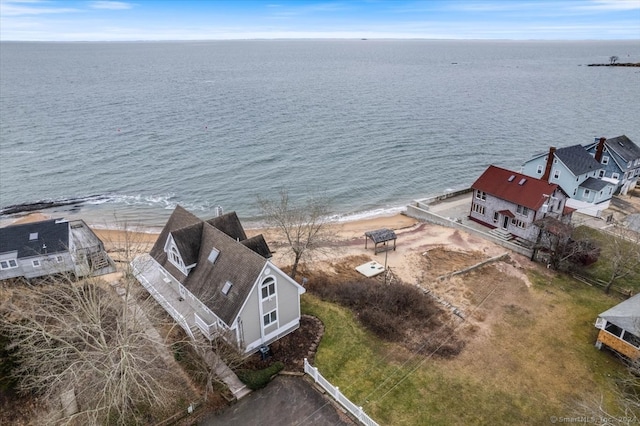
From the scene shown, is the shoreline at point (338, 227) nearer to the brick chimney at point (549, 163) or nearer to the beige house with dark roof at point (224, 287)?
the beige house with dark roof at point (224, 287)

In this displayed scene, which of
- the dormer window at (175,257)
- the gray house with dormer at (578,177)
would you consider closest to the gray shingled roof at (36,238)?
the dormer window at (175,257)

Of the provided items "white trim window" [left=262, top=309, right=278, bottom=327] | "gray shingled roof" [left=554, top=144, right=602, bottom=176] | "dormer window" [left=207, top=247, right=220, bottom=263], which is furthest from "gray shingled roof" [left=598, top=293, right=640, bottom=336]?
"gray shingled roof" [left=554, top=144, right=602, bottom=176]

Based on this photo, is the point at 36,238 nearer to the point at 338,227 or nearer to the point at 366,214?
the point at 338,227

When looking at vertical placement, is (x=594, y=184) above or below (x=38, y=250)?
above

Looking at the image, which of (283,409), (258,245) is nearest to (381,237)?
(258,245)

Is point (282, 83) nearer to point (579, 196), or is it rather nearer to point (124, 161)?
point (124, 161)

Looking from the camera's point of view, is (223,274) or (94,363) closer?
(94,363)

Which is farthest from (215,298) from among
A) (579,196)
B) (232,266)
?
(579,196)
